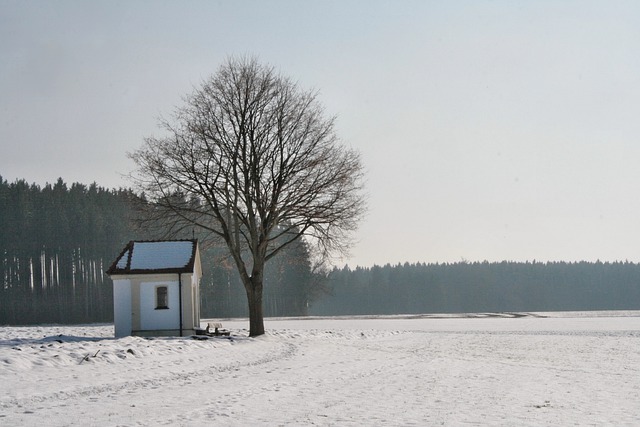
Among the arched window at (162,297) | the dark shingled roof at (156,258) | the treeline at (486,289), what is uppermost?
the dark shingled roof at (156,258)

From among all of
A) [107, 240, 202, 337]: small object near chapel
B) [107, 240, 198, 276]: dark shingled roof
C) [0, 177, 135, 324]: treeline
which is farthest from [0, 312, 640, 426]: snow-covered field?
[0, 177, 135, 324]: treeline

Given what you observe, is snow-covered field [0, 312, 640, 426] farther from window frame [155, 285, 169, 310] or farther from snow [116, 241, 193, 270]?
snow [116, 241, 193, 270]

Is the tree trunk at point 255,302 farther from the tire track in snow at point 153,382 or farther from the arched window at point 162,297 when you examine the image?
the tire track in snow at point 153,382

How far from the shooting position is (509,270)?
18012 centimetres

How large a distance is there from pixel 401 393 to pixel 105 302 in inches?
3057

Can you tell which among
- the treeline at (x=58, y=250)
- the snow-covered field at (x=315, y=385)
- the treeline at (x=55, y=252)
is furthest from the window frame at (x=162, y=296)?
the treeline at (x=55, y=252)

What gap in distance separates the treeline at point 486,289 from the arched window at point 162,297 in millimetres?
123853

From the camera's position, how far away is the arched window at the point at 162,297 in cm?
3738

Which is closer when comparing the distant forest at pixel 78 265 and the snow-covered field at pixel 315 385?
the snow-covered field at pixel 315 385

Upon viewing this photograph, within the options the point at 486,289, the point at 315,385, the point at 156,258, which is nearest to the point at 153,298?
the point at 156,258

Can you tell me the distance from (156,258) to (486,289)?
144m

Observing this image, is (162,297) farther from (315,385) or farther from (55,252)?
(55,252)

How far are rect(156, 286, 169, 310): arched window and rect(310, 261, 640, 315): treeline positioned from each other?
124 meters

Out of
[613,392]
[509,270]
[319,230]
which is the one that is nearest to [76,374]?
[613,392]
